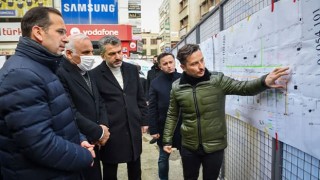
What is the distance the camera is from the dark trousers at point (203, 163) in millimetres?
2764

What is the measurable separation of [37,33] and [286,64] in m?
1.57

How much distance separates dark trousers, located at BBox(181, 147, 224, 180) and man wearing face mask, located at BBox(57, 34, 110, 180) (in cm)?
77

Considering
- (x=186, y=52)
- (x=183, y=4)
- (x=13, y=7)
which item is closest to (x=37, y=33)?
(x=186, y=52)

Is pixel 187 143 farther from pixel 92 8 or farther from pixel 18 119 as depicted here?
pixel 92 8

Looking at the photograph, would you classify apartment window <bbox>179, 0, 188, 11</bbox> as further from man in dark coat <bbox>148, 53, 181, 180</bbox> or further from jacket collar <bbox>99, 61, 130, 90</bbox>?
jacket collar <bbox>99, 61, 130, 90</bbox>

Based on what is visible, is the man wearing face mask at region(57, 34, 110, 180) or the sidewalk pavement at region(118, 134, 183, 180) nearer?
the man wearing face mask at region(57, 34, 110, 180)

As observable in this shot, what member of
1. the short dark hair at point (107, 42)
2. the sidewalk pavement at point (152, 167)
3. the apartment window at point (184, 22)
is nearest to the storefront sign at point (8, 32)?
Answer: the sidewalk pavement at point (152, 167)

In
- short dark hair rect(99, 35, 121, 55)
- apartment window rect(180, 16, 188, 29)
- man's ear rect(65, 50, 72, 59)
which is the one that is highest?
apartment window rect(180, 16, 188, 29)

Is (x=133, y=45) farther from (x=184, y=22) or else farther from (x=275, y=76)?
(x=184, y=22)

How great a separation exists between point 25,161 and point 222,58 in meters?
2.28

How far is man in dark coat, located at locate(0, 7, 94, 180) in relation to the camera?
1.70 meters

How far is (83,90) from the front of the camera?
9.39 feet

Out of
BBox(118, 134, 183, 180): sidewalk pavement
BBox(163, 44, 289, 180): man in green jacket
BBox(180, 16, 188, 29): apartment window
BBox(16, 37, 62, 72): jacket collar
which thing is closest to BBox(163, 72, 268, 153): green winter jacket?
BBox(163, 44, 289, 180): man in green jacket

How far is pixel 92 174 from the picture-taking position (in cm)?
293
